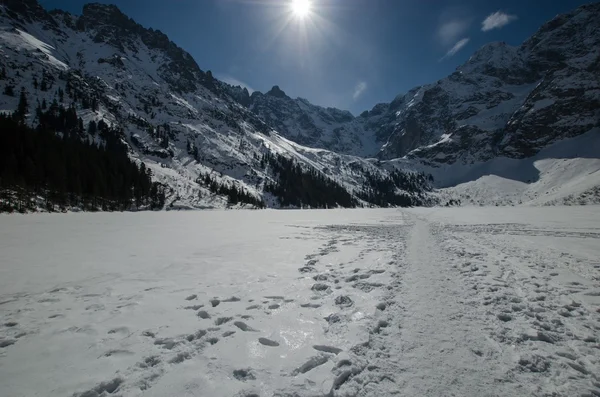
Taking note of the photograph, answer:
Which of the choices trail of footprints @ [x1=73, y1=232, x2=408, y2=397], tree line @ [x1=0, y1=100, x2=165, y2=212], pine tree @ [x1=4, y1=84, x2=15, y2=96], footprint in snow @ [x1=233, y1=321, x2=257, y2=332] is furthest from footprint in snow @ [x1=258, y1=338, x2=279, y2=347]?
pine tree @ [x1=4, y1=84, x2=15, y2=96]

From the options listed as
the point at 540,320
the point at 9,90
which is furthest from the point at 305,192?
the point at 9,90

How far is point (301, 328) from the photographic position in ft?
18.5

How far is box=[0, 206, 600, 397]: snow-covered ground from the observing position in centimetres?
382

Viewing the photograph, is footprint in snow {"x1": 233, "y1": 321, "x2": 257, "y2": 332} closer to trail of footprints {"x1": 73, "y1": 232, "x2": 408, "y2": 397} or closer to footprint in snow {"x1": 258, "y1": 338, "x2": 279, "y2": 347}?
trail of footprints {"x1": 73, "y1": 232, "x2": 408, "y2": 397}

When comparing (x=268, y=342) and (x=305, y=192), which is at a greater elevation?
(x=305, y=192)

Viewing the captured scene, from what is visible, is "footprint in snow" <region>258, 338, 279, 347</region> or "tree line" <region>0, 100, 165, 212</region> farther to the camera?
"tree line" <region>0, 100, 165, 212</region>

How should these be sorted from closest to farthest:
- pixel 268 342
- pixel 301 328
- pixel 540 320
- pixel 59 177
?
pixel 268 342, pixel 301 328, pixel 540 320, pixel 59 177

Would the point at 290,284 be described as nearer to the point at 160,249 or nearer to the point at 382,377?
the point at 382,377

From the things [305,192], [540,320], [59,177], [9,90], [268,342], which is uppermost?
[9,90]

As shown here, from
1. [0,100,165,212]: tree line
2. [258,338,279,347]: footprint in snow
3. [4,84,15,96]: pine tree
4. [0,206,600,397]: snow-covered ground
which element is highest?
[4,84,15,96]: pine tree

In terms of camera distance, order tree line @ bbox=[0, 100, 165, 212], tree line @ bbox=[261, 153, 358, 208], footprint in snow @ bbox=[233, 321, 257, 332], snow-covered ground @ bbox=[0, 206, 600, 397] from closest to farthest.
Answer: snow-covered ground @ bbox=[0, 206, 600, 397], footprint in snow @ bbox=[233, 321, 257, 332], tree line @ bbox=[0, 100, 165, 212], tree line @ bbox=[261, 153, 358, 208]

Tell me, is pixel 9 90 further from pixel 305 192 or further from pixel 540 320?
pixel 540 320

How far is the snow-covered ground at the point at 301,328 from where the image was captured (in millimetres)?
3818

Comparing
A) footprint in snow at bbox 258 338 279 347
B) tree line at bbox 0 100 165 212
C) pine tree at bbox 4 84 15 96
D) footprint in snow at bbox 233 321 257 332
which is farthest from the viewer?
pine tree at bbox 4 84 15 96
